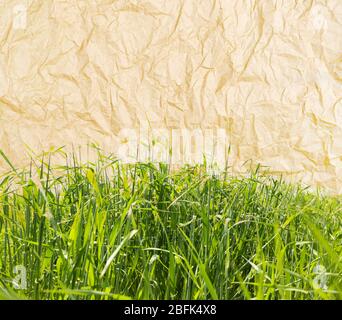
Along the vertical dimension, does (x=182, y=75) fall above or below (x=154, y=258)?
above

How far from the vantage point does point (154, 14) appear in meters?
1.78

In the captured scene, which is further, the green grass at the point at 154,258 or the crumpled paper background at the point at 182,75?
the crumpled paper background at the point at 182,75

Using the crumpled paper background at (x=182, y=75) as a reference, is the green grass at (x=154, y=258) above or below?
below

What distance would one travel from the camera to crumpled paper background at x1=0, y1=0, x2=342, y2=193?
1.73 metres

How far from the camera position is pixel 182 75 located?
1761 mm

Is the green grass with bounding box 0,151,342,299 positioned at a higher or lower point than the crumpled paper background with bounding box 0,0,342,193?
lower

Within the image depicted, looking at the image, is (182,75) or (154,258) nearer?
(154,258)

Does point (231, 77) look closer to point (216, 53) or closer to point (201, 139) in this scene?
point (216, 53)

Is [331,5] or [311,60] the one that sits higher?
[331,5]

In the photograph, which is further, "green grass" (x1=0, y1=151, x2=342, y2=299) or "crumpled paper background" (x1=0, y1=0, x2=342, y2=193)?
"crumpled paper background" (x1=0, y1=0, x2=342, y2=193)

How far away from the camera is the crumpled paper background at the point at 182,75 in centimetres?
173
